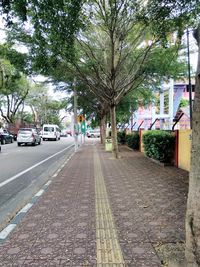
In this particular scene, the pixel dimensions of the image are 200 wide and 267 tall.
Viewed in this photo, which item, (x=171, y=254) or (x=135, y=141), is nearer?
(x=171, y=254)

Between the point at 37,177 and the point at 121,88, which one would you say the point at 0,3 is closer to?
the point at 37,177

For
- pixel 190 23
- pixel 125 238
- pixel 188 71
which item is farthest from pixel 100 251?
pixel 188 71

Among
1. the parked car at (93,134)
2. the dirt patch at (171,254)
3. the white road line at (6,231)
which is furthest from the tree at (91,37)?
the parked car at (93,134)

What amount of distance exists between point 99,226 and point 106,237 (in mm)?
507

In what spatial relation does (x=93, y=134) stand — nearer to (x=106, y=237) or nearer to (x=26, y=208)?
(x=26, y=208)

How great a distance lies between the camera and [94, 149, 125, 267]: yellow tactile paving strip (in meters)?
3.69

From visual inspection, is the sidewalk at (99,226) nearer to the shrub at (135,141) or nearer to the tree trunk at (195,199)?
the tree trunk at (195,199)

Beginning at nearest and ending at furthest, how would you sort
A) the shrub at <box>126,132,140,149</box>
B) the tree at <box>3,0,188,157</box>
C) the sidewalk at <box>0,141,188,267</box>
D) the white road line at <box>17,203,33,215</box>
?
the sidewalk at <box>0,141,188,267</box>, the white road line at <box>17,203,33,215</box>, the tree at <box>3,0,188,157</box>, the shrub at <box>126,132,140,149</box>

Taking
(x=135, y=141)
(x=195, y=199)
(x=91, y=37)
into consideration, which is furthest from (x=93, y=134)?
(x=195, y=199)

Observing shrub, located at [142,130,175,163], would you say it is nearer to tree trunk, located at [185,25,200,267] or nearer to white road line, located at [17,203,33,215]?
white road line, located at [17,203,33,215]

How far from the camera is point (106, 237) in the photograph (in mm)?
4473

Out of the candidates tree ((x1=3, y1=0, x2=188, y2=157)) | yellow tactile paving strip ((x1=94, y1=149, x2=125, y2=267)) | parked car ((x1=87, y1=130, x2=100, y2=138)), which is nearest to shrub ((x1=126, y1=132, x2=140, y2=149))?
tree ((x1=3, y1=0, x2=188, y2=157))

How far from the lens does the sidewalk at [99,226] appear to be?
3812 mm

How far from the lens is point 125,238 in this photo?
175 inches
